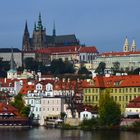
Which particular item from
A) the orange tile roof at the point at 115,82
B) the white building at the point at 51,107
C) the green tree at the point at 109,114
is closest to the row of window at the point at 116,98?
the orange tile roof at the point at 115,82

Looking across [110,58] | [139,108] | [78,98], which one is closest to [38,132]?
[139,108]

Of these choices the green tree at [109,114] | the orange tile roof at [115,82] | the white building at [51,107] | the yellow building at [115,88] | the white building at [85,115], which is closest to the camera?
the green tree at [109,114]

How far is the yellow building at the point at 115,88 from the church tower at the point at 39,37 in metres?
111

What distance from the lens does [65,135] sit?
43906 mm

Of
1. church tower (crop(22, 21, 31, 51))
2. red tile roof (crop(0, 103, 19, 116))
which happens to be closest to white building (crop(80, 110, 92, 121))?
red tile roof (crop(0, 103, 19, 116))

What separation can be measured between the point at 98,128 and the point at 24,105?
34.8 ft

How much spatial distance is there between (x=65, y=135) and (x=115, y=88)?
13.6 m

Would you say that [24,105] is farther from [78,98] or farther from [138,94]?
[138,94]

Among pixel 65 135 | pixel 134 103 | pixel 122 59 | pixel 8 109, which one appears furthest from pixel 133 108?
pixel 122 59

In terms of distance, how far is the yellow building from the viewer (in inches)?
2195

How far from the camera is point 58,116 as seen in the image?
181 feet

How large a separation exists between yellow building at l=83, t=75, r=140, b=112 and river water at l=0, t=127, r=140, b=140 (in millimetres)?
9321

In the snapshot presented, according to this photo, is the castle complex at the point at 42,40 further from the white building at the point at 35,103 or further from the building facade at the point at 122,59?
the white building at the point at 35,103

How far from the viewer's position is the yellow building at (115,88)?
55.8 m
